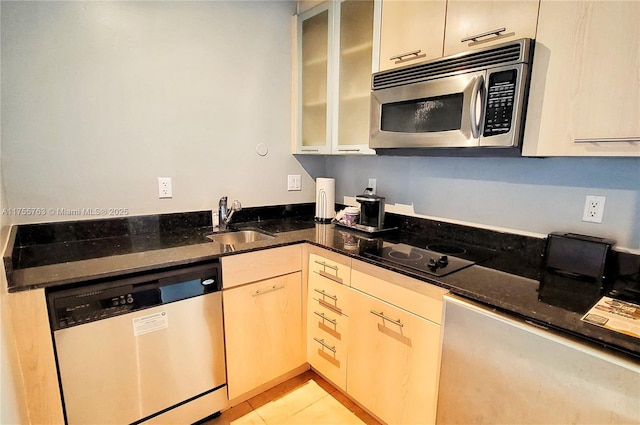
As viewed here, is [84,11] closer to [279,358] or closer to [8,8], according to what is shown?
[8,8]

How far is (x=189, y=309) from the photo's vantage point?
4.63ft

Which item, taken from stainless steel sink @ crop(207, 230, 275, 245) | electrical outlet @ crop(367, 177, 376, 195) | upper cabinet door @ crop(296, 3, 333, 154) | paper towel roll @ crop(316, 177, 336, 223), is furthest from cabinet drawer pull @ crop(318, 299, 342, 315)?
upper cabinet door @ crop(296, 3, 333, 154)

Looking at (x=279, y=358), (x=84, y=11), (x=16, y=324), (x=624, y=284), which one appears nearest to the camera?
(x=16, y=324)

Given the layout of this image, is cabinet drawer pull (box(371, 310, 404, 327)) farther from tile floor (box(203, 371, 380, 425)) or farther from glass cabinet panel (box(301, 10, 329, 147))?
glass cabinet panel (box(301, 10, 329, 147))

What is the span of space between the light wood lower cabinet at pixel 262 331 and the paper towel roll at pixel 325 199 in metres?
0.57

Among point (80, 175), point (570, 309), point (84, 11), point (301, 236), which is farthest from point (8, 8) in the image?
point (570, 309)

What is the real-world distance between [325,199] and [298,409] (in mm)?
1253

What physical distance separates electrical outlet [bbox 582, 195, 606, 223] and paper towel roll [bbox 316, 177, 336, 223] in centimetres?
136

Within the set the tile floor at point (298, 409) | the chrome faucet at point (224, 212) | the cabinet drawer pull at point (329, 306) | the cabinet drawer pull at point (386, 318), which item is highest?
the chrome faucet at point (224, 212)

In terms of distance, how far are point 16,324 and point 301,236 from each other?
1.20 meters

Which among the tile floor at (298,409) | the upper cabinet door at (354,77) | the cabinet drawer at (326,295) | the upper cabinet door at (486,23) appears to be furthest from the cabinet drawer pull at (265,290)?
the upper cabinet door at (486,23)

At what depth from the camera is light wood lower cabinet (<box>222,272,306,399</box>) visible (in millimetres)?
1567

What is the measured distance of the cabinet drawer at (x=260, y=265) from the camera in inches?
59.3

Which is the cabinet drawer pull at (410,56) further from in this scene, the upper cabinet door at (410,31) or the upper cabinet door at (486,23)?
the upper cabinet door at (486,23)
